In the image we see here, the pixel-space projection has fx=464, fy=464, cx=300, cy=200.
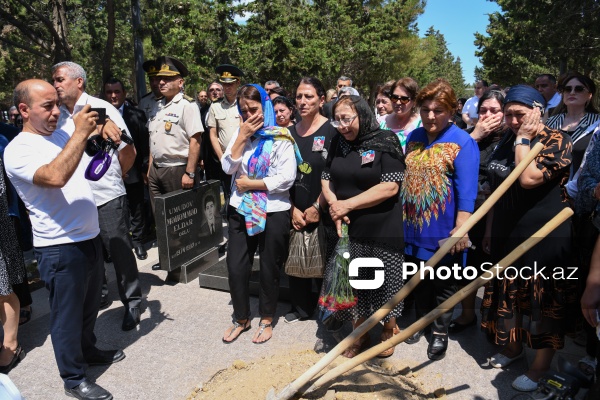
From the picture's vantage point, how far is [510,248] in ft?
10.0

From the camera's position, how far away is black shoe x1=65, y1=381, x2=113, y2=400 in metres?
2.97

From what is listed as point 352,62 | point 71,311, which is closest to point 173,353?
point 71,311

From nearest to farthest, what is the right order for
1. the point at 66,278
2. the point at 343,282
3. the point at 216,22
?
1. the point at 66,278
2. the point at 343,282
3. the point at 216,22

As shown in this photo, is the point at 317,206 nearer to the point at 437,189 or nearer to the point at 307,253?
the point at 307,253

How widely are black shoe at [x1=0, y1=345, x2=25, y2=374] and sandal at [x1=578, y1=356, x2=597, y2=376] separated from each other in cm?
402

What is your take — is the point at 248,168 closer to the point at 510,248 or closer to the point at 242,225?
the point at 242,225

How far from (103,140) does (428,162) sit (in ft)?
7.80

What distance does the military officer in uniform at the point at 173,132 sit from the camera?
16.2 feet

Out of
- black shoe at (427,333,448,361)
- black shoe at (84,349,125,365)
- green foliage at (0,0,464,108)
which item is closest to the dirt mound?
black shoe at (427,333,448,361)

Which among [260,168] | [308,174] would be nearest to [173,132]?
[260,168]

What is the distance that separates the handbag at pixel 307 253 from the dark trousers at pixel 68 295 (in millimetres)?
1486

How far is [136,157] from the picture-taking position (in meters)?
5.67

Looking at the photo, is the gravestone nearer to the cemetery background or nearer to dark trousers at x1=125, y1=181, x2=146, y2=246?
the cemetery background

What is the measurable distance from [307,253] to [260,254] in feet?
1.25
